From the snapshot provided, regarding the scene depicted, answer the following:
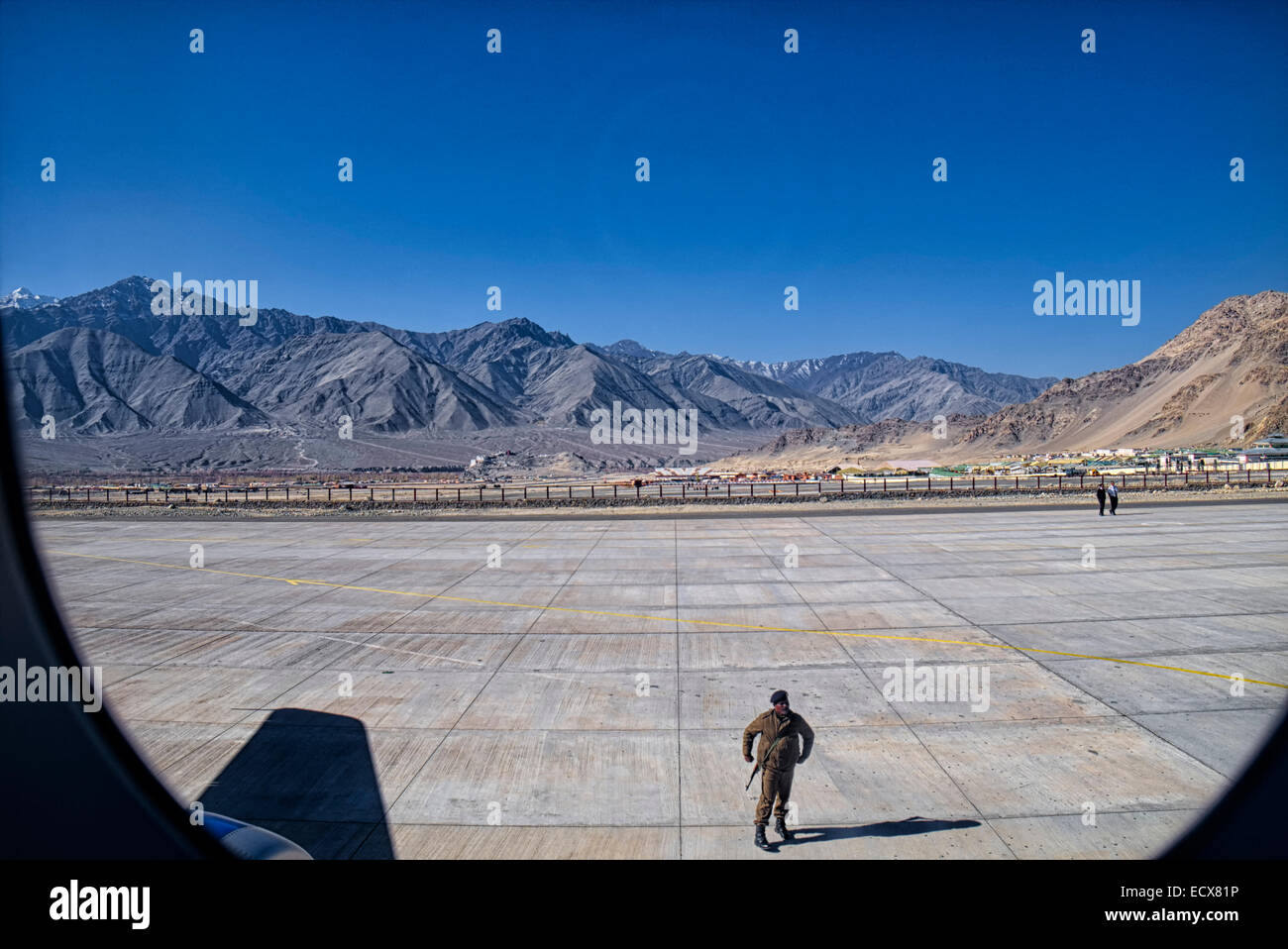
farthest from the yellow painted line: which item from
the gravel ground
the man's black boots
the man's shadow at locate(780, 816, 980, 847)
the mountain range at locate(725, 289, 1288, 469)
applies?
the mountain range at locate(725, 289, 1288, 469)

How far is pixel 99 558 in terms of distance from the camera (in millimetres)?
22453

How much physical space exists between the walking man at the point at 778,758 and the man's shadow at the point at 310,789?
336cm

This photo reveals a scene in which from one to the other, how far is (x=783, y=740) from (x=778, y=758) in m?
0.16

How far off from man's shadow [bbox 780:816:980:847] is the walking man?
166mm

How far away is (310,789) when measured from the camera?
7617mm

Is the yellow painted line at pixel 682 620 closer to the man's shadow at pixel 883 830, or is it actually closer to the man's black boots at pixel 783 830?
the man's shadow at pixel 883 830

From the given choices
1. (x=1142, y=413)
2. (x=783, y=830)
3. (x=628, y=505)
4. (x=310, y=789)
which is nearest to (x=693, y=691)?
(x=783, y=830)

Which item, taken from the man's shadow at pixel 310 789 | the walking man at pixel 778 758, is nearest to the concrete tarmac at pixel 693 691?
the man's shadow at pixel 310 789

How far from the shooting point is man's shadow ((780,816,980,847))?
6555 millimetres

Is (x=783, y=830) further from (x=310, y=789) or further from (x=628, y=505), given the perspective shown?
(x=628, y=505)

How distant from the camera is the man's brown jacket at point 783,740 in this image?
6383 mm
